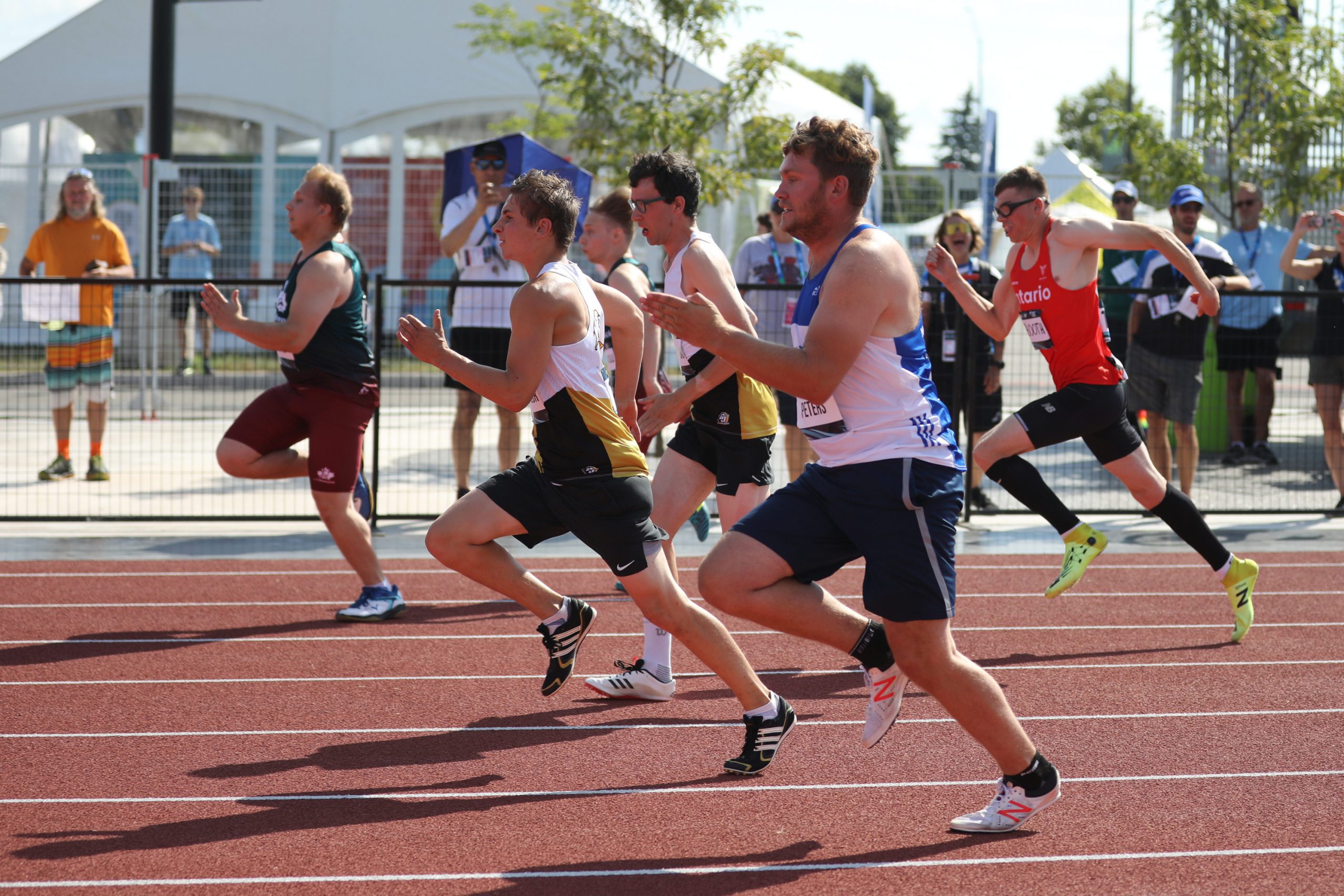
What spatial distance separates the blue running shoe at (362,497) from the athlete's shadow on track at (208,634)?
2.20 ft

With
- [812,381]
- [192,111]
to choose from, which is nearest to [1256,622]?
[812,381]

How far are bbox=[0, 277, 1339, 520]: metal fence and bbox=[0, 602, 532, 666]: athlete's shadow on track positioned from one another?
8.56 feet

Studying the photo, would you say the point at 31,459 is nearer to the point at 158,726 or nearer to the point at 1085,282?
the point at 158,726

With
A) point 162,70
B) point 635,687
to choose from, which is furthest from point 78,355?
point 635,687

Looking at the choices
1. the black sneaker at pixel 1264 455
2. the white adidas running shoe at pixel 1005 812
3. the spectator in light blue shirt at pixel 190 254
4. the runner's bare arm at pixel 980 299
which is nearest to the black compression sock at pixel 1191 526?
the runner's bare arm at pixel 980 299

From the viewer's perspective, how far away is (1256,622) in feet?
23.3

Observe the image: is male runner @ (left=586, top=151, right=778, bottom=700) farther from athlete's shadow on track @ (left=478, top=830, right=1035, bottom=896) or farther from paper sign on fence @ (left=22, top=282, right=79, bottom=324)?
paper sign on fence @ (left=22, top=282, right=79, bottom=324)

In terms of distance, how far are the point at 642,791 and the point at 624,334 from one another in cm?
191

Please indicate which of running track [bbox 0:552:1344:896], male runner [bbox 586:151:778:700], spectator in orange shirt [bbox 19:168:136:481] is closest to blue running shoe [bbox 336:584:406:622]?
running track [bbox 0:552:1344:896]

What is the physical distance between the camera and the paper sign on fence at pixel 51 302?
10148mm

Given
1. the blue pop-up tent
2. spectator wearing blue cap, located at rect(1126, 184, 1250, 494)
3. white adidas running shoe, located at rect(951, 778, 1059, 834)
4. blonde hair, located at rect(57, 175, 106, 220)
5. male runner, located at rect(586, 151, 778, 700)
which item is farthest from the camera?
blonde hair, located at rect(57, 175, 106, 220)

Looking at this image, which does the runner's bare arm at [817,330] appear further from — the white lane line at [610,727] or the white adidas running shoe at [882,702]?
the white lane line at [610,727]

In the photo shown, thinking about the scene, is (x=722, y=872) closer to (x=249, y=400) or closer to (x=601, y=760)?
(x=601, y=760)

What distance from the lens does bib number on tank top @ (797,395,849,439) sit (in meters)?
4.01
